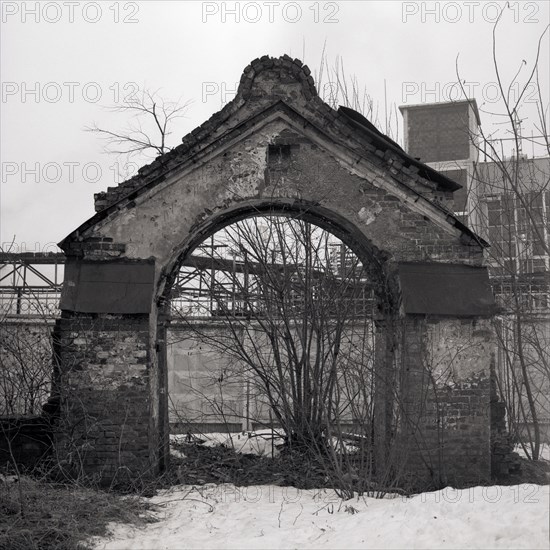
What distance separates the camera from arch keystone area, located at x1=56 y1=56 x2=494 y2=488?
9.43 m

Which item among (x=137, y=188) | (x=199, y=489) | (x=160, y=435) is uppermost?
(x=137, y=188)

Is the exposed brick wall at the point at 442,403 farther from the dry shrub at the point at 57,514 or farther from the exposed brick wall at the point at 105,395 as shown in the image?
the dry shrub at the point at 57,514

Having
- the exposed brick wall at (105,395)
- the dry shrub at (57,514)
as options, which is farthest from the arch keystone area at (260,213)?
the dry shrub at (57,514)

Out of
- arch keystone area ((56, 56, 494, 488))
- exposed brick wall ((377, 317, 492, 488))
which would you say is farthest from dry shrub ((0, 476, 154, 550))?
exposed brick wall ((377, 317, 492, 488))

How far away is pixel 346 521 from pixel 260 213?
14.7 ft

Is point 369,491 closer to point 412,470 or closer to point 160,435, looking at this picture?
point 412,470

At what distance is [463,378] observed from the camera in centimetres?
970

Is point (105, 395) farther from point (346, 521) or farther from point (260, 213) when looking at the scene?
point (346, 521)

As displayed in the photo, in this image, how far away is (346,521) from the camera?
24.3ft

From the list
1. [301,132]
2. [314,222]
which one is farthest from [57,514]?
[301,132]

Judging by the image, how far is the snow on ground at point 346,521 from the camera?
623 centimetres

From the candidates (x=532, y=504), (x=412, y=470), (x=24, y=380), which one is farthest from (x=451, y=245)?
(x=24, y=380)

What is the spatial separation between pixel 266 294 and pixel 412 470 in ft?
12.3

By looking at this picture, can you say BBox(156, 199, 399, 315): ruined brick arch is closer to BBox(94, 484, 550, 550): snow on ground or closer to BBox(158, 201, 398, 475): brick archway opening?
BBox(158, 201, 398, 475): brick archway opening
